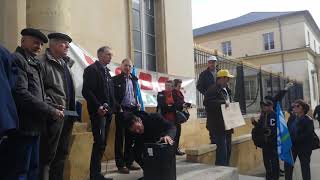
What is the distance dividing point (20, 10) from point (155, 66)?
4.56 m

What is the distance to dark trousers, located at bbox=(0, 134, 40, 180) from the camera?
344cm

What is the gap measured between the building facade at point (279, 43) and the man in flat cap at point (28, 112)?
35.6m

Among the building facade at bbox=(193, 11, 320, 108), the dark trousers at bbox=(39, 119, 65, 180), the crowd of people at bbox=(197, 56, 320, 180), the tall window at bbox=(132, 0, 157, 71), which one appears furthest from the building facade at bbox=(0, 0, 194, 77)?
the building facade at bbox=(193, 11, 320, 108)

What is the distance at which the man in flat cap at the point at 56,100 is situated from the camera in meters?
4.02

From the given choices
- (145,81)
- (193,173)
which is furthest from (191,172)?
(145,81)

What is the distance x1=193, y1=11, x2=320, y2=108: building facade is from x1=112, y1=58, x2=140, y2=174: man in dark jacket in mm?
33236

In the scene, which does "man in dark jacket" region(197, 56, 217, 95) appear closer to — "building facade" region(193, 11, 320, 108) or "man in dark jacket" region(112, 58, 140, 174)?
"man in dark jacket" region(112, 58, 140, 174)

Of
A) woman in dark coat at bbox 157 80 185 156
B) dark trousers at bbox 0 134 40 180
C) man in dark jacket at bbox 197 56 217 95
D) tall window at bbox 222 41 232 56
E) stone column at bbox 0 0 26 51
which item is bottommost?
dark trousers at bbox 0 134 40 180

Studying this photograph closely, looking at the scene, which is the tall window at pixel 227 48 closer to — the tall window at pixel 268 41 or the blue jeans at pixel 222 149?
A: the tall window at pixel 268 41

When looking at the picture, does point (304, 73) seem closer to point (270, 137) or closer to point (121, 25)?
point (270, 137)

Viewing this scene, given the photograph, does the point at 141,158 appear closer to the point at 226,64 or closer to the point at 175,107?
the point at 175,107

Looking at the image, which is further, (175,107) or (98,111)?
(175,107)

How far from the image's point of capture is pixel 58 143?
14.2ft

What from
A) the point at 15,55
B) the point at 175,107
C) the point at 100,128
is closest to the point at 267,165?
the point at 175,107
